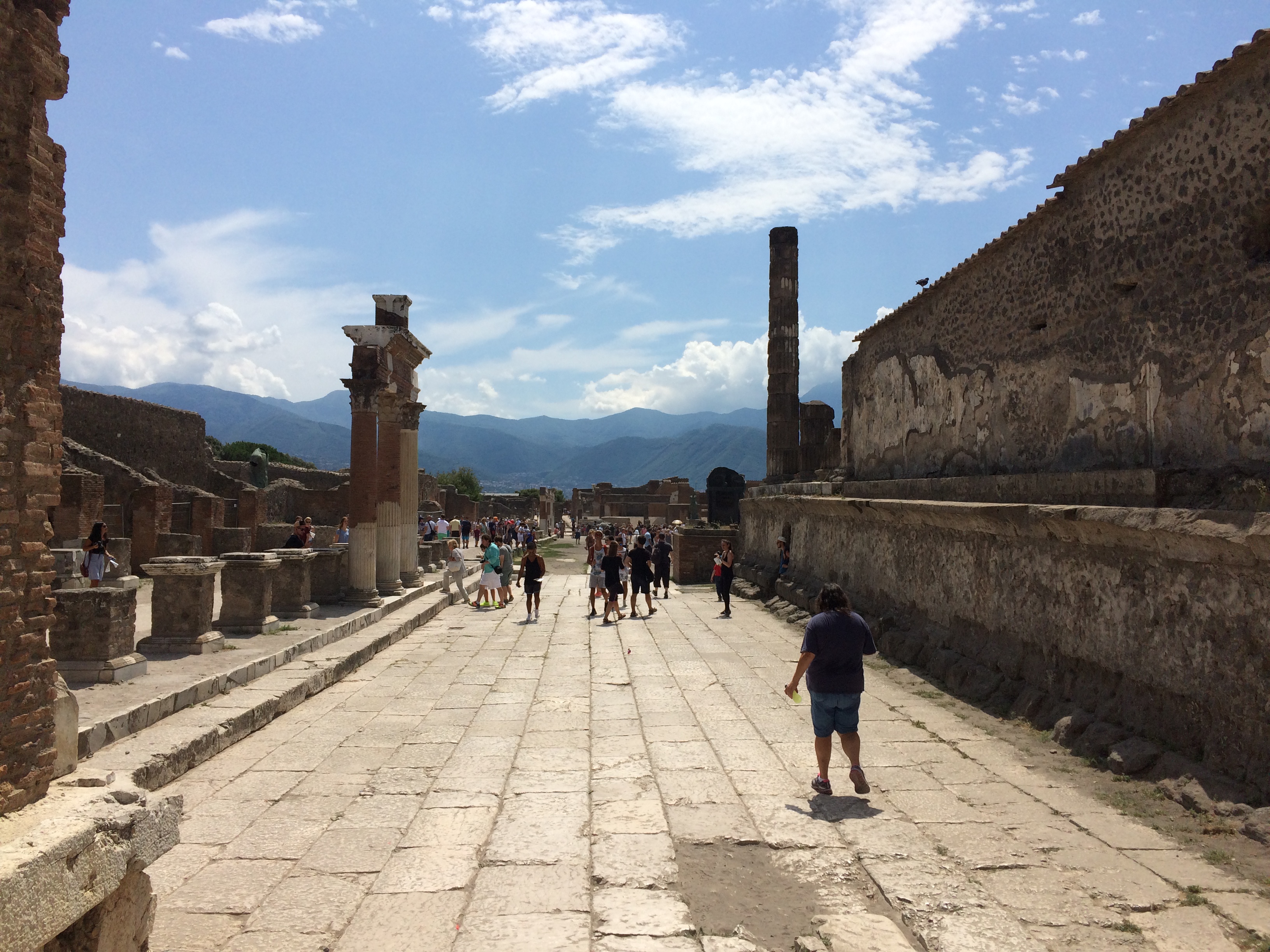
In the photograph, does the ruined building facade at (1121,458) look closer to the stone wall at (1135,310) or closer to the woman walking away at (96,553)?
the stone wall at (1135,310)

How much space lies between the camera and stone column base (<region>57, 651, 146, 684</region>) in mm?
7297

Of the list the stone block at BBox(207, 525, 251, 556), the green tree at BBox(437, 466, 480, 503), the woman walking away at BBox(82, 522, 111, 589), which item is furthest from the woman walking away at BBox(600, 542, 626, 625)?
the green tree at BBox(437, 466, 480, 503)

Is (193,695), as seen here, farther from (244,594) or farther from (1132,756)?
(1132,756)

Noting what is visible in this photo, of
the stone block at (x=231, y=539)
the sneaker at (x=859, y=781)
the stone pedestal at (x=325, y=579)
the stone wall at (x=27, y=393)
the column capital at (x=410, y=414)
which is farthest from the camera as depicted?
the stone block at (x=231, y=539)

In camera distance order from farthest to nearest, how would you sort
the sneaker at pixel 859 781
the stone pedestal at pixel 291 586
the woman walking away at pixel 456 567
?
the woman walking away at pixel 456 567
the stone pedestal at pixel 291 586
the sneaker at pixel 859 781

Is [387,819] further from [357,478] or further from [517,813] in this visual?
[357,478]

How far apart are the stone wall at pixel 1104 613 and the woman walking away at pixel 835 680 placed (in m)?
1.94

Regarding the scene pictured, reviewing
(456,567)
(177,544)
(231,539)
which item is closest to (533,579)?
(456,567)

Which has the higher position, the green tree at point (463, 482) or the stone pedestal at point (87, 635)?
the green tree at point (463, 482)

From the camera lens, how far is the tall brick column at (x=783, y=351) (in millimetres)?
23547

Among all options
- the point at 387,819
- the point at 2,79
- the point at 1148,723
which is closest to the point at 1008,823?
the point at 1148,723

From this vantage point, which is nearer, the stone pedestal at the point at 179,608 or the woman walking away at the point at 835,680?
the woman walking away at the point at 835,680

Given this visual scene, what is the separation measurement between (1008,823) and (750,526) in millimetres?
16128

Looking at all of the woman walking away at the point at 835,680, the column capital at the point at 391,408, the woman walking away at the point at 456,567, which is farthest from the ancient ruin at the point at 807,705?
the woman walking away at the point at 456,567
